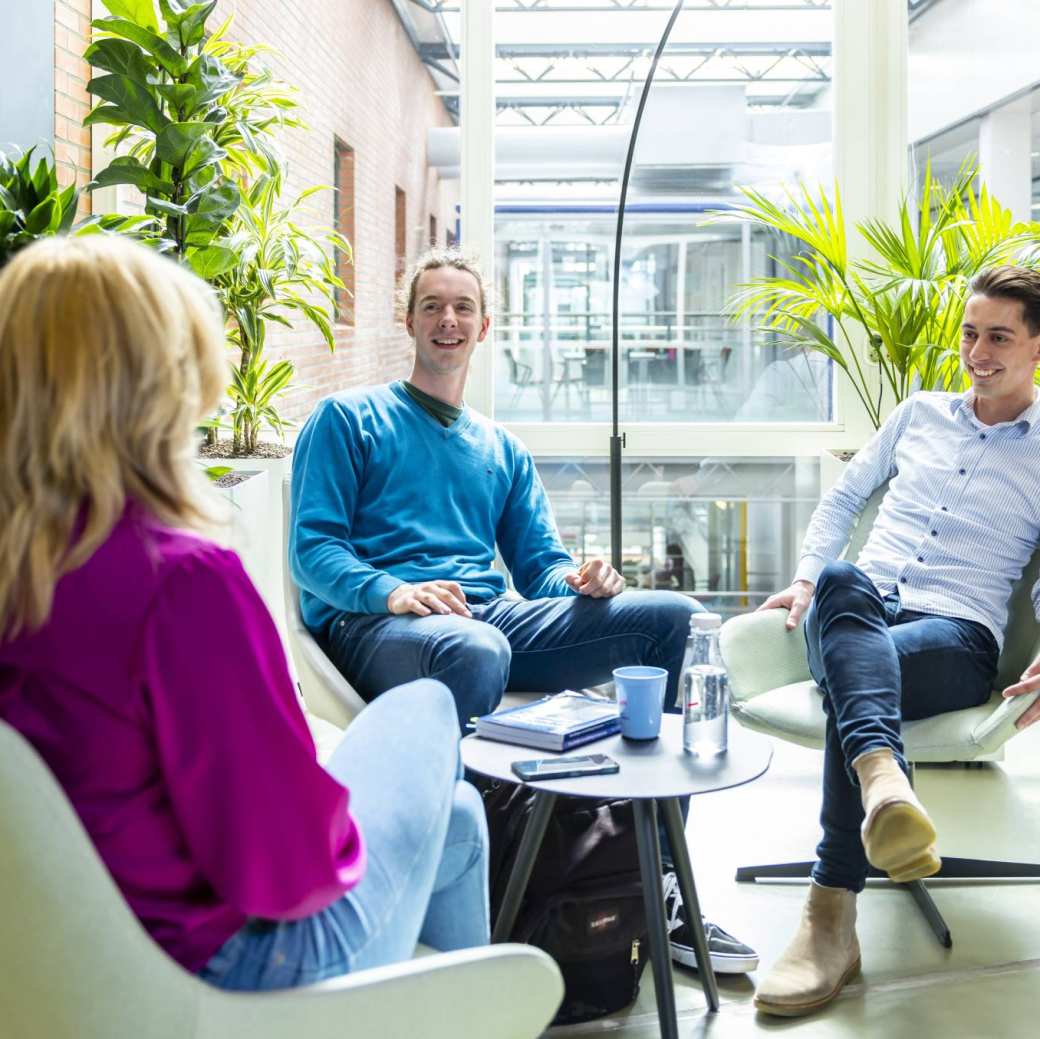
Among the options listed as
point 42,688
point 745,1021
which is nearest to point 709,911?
point 745,1021

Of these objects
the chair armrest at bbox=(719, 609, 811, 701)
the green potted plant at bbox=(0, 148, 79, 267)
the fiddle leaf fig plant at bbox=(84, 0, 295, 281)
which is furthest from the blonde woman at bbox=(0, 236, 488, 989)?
the fiddle leaf fig plant at bbox=(84, 0, 295, 281)

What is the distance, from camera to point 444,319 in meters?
Answer: 2.78

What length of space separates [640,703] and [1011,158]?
129 inches

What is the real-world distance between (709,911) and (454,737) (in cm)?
115

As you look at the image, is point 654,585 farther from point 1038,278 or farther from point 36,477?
point 36,477

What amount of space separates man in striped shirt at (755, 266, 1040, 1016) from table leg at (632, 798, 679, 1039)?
11.3 inches

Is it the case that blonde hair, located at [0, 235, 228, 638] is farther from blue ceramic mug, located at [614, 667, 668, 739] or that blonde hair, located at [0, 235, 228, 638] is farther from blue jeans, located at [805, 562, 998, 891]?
blue jeans, located at [805, 562, 998, 891]

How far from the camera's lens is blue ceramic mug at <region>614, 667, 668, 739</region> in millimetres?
1946

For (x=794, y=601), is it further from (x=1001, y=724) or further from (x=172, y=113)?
(x=172, y=113)

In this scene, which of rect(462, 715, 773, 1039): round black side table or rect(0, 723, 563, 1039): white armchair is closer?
rect(0, 723, 563, 1039): white armchair

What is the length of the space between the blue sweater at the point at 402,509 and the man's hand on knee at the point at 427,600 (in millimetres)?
26

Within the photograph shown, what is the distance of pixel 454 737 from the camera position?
1481 mm

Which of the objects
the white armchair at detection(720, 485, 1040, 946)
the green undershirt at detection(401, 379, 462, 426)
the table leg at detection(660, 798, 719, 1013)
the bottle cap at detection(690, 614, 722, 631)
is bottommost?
the table leg at detection(660, 798, 719, 1013)

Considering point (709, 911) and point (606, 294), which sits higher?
point (606, 294)
